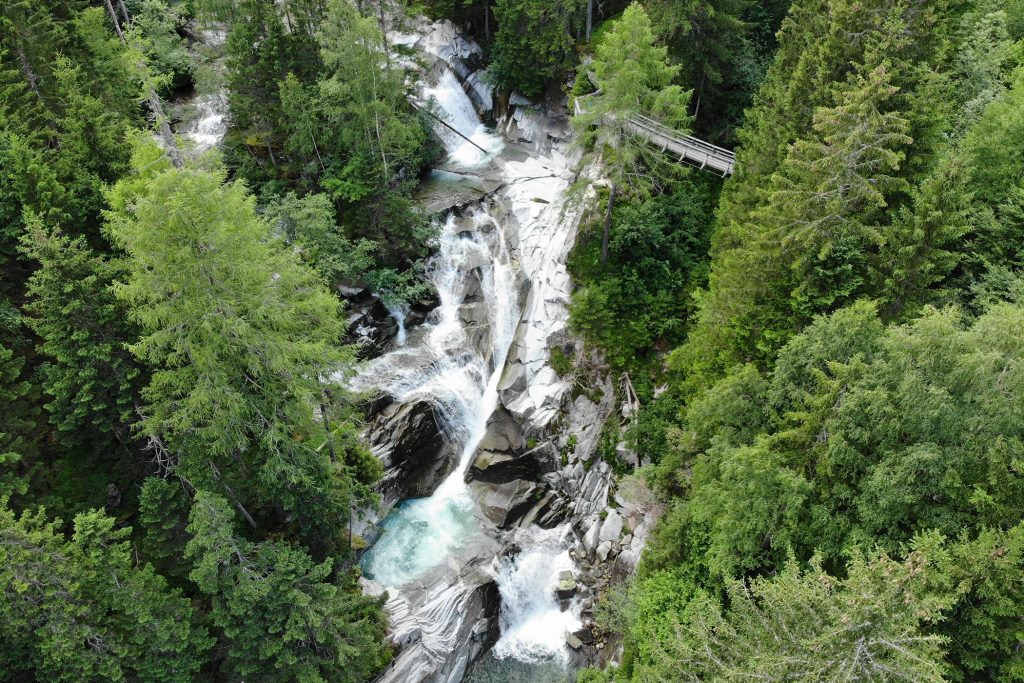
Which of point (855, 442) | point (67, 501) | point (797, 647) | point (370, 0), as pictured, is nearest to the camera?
point (797, 647)

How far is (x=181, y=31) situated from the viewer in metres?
46.0

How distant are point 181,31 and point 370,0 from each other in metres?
15.3

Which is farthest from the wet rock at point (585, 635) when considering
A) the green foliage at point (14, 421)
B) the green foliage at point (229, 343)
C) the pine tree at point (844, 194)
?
the green foliage at point (14, 421)

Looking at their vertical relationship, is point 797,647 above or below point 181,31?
above

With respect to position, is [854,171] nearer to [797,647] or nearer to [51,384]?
[797,647]

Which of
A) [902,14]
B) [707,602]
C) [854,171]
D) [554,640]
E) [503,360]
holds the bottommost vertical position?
[554,640]

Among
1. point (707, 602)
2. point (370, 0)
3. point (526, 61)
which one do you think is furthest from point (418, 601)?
point (370, 0)

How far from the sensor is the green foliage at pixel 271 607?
1794cm

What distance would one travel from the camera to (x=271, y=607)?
750 inches

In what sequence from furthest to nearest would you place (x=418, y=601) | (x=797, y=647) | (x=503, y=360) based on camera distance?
(x=503, y=360) → (x=418, y=601) → (x=797, y=647)

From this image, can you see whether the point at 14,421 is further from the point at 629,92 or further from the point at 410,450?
the point at 629,92

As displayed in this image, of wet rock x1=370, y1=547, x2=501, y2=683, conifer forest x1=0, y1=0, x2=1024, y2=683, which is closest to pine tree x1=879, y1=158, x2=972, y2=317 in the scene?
conifer forest x1=0, y1=0, x2=1024, y2=683

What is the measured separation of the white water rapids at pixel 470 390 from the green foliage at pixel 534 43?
5244 mm

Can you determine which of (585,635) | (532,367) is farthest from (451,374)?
(585,635)
